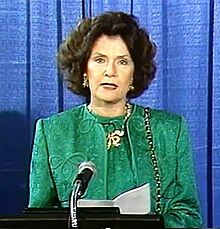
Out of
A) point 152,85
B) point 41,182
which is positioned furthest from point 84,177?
point 152,85

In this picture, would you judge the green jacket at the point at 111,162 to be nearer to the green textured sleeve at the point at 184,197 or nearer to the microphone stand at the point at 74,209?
the green textured sleeve at the point at 184,197

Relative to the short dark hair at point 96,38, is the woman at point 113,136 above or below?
below

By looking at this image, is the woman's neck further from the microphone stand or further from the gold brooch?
the microphone stand

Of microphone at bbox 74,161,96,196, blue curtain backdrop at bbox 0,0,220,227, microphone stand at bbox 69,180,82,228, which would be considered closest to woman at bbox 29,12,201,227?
blue curtain backdrop at bbox 0,0,220,227

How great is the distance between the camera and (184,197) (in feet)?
5.97

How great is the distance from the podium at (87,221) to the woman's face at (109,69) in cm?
70

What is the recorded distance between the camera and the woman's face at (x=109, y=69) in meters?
1.84

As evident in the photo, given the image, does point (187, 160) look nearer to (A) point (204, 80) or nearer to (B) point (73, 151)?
(B) point (73, 151)

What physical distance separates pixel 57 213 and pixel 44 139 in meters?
0.69

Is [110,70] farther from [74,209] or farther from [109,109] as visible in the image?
[74,209]

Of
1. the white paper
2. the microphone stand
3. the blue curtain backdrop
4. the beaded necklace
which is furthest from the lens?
the blue curtain backdrop

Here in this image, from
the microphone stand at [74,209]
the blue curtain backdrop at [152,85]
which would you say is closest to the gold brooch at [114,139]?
the blue curtain backdrop at [152,85]

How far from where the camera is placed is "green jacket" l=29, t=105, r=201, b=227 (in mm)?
1826

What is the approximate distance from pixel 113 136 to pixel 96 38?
281 millimetres
